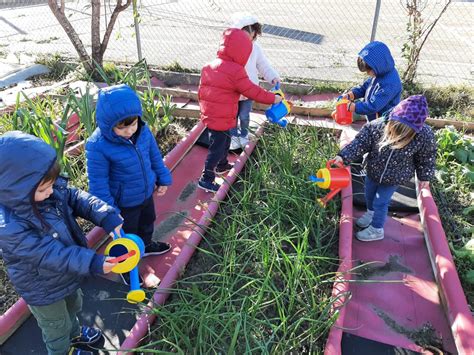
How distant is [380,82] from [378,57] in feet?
0.67

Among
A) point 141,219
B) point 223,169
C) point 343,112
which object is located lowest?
point 223,169

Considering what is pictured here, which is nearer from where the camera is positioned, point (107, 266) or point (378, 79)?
point (107, 266)

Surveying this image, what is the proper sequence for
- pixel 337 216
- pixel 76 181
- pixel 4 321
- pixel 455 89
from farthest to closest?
pixel 455 89
pixel 76 181
pixel 337 216
pixel 4 321

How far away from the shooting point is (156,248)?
2.60 meters

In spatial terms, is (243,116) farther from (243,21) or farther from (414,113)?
(414,113)

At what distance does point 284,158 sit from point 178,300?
1.37 m

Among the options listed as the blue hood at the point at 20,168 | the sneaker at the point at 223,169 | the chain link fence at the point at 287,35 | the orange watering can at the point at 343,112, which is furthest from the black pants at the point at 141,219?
the chain link fence at the point at 287,35

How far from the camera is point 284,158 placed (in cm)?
292

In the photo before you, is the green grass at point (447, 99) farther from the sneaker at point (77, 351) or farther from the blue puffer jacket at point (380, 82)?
the sneaker at point (77, 351)

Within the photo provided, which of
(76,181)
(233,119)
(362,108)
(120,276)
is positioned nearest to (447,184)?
(362,108)

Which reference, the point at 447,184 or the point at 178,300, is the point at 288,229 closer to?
the point at 178,300

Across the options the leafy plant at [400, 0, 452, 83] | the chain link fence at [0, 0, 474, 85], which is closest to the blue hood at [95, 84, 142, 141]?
the chain link fence at [0, 0, 474, 85]

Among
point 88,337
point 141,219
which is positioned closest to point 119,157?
point 141,219

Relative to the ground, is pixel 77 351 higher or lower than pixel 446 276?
lower
